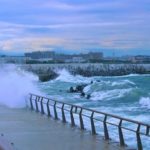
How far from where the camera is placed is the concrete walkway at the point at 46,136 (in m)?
15.9

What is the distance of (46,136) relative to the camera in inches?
733

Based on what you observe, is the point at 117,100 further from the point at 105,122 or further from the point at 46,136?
the point at 105,122

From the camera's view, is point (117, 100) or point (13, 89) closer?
point (13, 89)

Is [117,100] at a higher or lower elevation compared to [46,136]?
lower

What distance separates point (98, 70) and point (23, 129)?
504 ft

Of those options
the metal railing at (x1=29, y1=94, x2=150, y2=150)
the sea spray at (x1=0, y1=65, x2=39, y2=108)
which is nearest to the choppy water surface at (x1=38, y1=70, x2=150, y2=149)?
the metal railing at (x1=29, y1=94, x2=150, y2=150)

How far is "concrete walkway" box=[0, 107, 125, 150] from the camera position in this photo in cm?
1591

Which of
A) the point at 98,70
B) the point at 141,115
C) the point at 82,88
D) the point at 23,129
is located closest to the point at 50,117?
the point at 23,129

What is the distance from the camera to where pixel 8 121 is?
79.6ft

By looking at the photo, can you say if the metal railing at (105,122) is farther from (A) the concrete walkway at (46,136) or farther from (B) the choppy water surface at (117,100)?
(B) the choppy water surface at (117,100)

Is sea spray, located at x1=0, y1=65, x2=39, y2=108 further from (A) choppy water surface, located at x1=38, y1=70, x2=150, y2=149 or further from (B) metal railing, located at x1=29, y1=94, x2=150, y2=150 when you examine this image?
(A) choppy water surface, located at x1=38, y1=70, x2=150, y2=149

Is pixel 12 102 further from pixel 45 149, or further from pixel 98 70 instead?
pixel 98 70

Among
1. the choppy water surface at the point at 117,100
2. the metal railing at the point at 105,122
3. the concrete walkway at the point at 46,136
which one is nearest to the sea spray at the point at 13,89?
the metal railing at the point at 105,122

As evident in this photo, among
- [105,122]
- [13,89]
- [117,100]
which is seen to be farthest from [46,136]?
[117,100]
